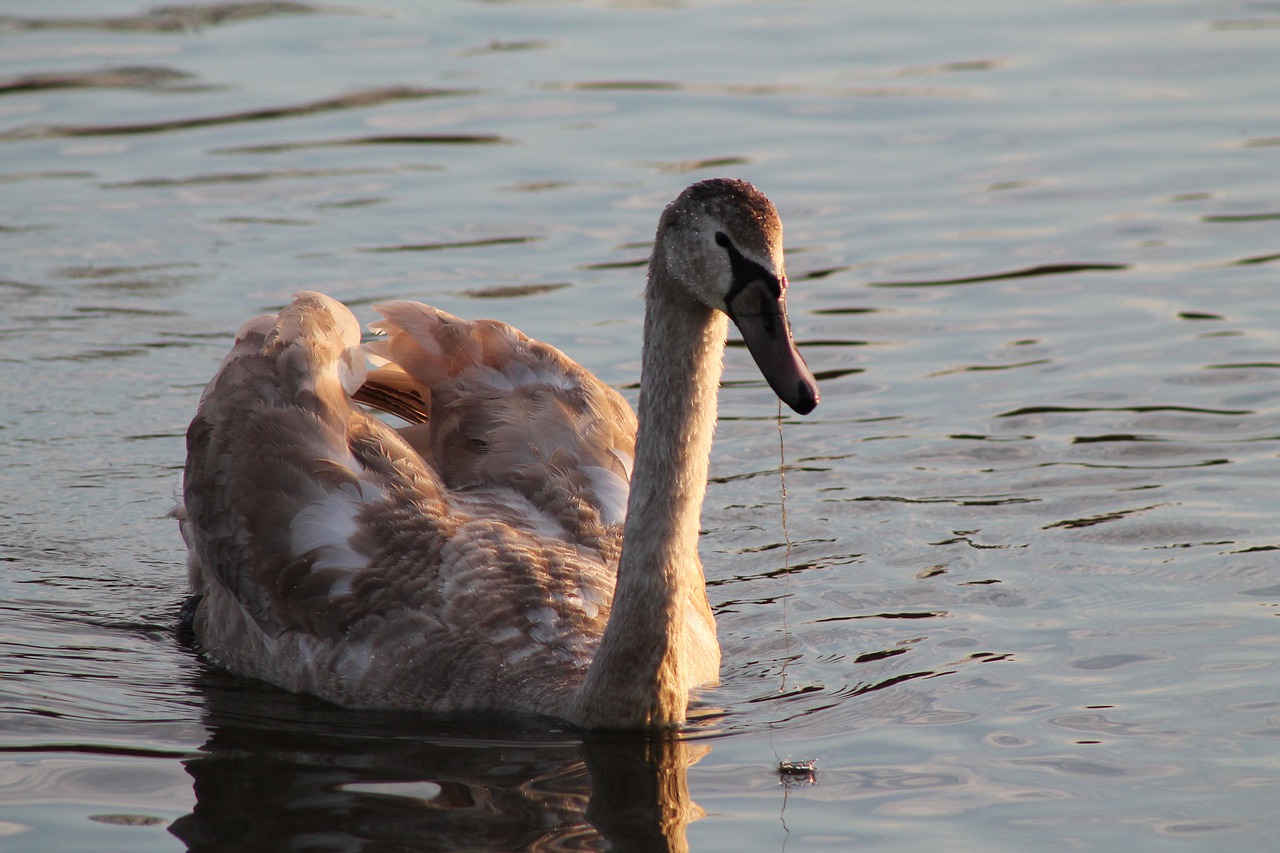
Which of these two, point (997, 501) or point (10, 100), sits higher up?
point (10, 100)

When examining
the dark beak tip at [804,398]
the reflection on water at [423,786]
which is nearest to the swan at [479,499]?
the dark beak tip at [804,398]

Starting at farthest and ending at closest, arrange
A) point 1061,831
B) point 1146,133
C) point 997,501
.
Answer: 1. point 1146,133
2. point 997,501
3. point 1061,831

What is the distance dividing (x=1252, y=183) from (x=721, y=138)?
4052 millimetres

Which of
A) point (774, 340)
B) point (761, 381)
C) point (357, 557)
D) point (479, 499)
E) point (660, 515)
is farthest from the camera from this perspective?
point (761, 381)

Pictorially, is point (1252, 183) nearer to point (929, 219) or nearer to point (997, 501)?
point (929, 219)

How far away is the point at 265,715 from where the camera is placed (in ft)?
26.3

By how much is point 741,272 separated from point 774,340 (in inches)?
10.9

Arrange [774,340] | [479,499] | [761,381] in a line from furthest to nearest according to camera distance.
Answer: [761,381]
[479,499]
[774,340]

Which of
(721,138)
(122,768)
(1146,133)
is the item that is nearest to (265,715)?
(122,768)

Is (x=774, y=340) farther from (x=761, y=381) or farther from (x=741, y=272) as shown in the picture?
(x=761, y=381)

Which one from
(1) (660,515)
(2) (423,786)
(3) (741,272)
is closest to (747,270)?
(3) (741,272)

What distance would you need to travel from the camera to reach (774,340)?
6875 mm

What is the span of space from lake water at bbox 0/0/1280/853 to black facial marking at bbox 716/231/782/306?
1.74 meters

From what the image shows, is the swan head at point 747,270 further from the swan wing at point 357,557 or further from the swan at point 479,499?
the swan wing at point 357,557
